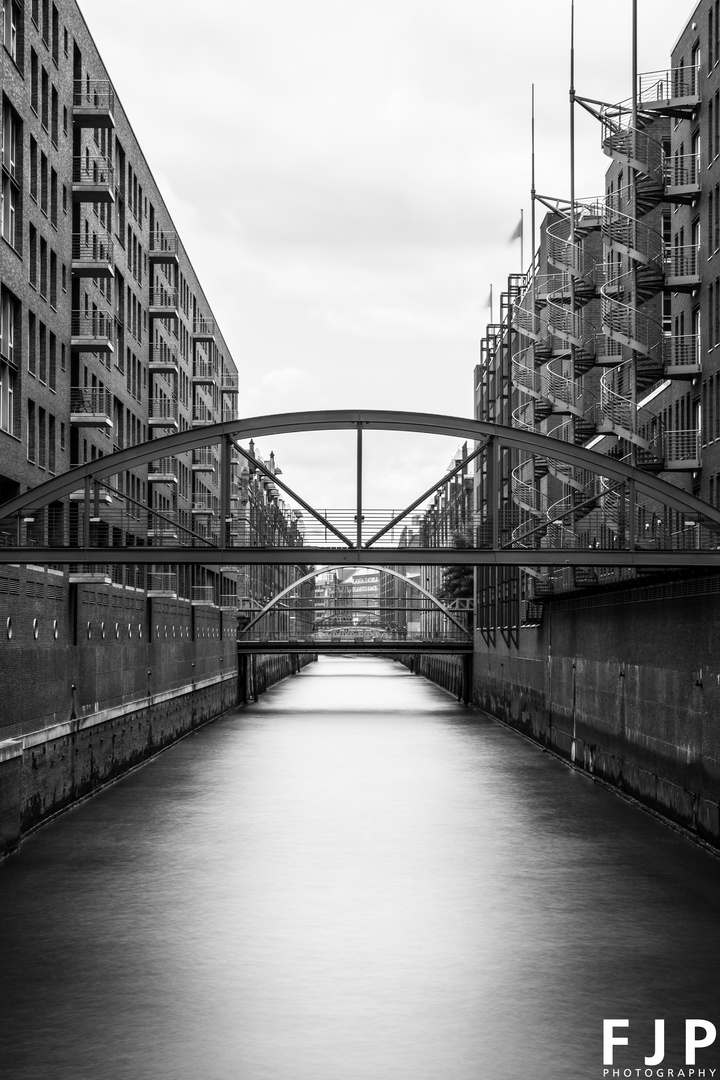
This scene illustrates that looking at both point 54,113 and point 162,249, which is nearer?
point 54,113

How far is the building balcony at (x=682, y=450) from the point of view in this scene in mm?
33125

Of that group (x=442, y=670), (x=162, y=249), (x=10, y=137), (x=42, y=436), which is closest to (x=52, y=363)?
(x=42, y=436)

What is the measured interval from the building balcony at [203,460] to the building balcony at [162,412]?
780 centimetres

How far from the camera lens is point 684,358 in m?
34.8

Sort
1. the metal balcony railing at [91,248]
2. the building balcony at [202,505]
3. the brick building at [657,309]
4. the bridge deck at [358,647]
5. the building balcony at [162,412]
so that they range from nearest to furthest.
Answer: the brick building at [657,309] → the metal balcony railing at [91,248] → the building balcony at [162,412] → the building balcony at [202,505] → the bridge deck at [358,647]

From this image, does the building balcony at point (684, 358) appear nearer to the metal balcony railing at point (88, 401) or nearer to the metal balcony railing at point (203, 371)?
→ the metal balcony railing at point (88, 401)

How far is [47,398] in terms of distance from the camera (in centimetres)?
3472

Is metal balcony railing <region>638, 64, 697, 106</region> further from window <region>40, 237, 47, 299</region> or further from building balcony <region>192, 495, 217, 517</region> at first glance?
building balcony <region>192, 495, 217, 517</region>

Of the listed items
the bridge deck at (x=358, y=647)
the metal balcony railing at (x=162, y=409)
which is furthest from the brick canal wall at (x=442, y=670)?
the metal balcony railing at (x=162, y=409)

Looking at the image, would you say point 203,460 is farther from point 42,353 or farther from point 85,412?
point 42,353

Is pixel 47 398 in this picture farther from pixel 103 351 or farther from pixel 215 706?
pixel 215 706

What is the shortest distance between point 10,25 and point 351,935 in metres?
21.4

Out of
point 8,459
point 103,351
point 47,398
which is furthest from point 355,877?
point 103,351

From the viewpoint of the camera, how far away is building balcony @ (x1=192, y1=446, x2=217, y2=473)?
68.3 metres
